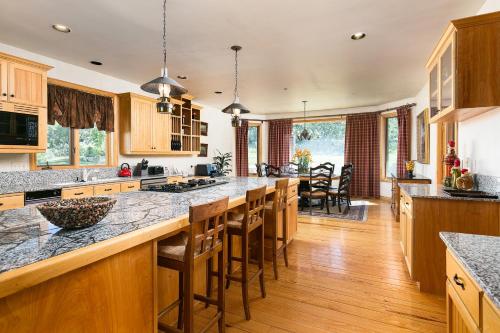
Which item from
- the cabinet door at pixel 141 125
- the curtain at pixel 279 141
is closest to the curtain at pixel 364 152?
the curtain at pixel 279 141

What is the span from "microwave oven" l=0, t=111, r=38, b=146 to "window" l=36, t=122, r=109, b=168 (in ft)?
1.55

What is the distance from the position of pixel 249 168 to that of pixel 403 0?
21.5 ft

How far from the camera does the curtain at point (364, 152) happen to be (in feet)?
23.3

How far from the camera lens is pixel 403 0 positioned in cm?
232

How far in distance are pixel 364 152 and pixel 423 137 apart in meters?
2.12

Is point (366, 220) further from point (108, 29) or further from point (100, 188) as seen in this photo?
point (108, 29)

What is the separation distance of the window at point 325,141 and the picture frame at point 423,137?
236 cm

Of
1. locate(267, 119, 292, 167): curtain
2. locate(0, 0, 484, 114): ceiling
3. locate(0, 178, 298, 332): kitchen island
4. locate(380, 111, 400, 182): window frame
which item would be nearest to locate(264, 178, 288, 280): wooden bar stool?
locate(0, 178, 298, 332): kitchen island

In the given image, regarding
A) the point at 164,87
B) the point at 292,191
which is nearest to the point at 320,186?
the point at 292,191

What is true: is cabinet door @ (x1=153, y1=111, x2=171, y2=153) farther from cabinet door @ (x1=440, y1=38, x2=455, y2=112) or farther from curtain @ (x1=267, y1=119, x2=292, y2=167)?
cabinet door @ (x1=440, y1=38, x2=455, y2=112)

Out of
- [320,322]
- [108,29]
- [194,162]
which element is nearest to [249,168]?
[194,162]

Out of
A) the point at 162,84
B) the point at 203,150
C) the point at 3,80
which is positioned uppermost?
the point at 3,80

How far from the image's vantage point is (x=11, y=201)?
8.87 feet

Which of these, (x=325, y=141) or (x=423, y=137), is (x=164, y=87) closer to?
(x=423, y=137)
